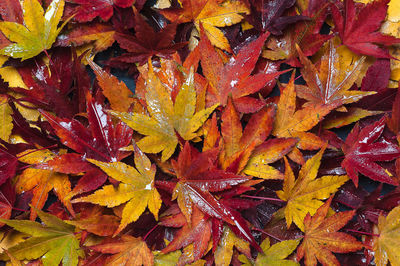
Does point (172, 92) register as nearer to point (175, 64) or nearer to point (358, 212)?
point (175, 64)

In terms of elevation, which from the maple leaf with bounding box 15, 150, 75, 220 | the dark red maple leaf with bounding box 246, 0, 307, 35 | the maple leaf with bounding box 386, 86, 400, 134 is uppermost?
the dark red maple leaf with bounding box 246, 0, 307, 35

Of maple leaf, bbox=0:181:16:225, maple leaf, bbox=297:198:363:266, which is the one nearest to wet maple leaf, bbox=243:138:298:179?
maple leaf, bbox=297:198:363:266

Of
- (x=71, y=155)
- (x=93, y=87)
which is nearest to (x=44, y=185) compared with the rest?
(x=71, y=155)

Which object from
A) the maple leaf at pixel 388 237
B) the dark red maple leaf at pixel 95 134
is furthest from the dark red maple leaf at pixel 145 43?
the maple leaf at pixel 388 237

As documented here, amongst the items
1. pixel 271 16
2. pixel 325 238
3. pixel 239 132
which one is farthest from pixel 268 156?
pixel 271 16

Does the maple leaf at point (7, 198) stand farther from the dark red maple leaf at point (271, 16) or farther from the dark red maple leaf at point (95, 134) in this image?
the dark red maple leaf at point (271, 16)

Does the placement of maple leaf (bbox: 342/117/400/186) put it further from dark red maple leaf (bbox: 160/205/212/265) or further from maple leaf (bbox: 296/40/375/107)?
dark red maple leaf (bbox: 160/205/212/265)
